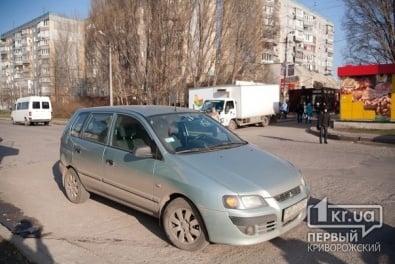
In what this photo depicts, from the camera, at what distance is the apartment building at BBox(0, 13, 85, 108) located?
48.4 m

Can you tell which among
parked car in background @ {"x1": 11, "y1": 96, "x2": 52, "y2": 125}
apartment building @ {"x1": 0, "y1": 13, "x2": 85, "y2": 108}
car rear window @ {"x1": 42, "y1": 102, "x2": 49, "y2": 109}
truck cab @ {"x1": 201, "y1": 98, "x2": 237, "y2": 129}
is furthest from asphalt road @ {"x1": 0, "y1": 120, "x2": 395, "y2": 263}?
apartment building @ {"x1": 0, "y1": 13, "x2": 85, "y2": 108}

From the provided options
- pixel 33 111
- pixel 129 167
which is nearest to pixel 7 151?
pixel 129 167

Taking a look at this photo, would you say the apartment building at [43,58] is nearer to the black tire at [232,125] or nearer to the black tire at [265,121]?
the black tire at [265,121]

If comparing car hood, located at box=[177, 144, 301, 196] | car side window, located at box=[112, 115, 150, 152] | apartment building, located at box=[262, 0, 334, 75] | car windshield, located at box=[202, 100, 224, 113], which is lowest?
car hood, located at box=[177, 144, 301, 196]

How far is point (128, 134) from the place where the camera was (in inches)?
198

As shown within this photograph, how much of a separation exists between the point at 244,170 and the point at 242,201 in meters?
0.45

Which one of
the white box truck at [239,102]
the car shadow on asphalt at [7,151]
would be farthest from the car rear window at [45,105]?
the car shadow on asphalt at [7,151]

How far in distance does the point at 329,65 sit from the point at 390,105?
8803 centimetres

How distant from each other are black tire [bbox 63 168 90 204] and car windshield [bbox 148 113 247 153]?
6.62 feet

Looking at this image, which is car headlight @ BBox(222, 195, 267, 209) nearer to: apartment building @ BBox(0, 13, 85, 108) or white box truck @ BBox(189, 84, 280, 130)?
white box truck @ BBox(189, 84, 280, 130)

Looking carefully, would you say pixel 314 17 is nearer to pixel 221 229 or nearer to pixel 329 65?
pixel 329 65

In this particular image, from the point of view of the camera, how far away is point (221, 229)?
146 inches

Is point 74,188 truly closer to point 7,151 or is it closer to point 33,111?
point 7,151

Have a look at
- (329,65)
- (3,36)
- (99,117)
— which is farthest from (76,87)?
(329,65)
